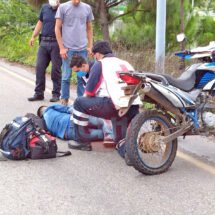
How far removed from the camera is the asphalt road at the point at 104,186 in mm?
4473

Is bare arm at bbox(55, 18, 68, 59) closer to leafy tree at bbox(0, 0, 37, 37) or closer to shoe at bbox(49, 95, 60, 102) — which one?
shoe at bbox(49, 95, 60, 102)

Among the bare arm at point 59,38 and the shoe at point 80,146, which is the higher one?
the bare arm at point 59,38

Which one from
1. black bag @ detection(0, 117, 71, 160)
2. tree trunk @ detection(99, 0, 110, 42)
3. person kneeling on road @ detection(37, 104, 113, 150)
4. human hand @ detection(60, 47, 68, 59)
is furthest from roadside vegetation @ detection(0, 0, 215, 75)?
black bag @ detection(0, 117, 71, 160)

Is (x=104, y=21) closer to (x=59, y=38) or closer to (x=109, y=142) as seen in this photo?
(x=59, y=38)

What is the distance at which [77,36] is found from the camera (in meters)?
8.47

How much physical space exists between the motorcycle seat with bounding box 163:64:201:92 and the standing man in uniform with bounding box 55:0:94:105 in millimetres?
2973

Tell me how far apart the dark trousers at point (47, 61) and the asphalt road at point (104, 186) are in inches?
117

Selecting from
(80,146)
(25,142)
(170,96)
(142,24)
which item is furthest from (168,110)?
(142,24)

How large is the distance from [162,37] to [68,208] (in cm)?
509

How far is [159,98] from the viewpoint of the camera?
534cm

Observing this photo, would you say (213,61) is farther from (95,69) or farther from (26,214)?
(26,214)

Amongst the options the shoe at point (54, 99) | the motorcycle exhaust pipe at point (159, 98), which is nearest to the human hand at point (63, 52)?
the shoe at point (54, 99)

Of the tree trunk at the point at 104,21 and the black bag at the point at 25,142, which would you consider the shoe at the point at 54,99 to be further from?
the tree trunk at the point at 104,21

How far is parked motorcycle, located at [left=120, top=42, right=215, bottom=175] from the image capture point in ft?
17.1
